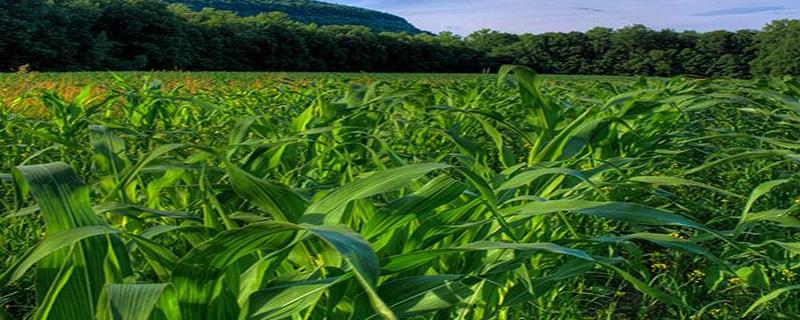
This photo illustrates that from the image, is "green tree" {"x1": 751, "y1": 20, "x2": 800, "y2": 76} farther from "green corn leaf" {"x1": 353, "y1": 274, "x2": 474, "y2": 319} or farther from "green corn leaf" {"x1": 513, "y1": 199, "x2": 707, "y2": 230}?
"green corn leaf" {"x1": 353, "y1": 274, "x2": 474, "y2": 319}

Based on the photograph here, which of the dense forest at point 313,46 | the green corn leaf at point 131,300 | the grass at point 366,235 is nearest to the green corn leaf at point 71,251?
the grass at point 366,235

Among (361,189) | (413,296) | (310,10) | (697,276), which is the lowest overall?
(310,10)

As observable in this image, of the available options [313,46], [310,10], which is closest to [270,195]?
[313,46]

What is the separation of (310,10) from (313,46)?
226 ft

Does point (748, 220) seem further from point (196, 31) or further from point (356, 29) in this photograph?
point (356, 29)

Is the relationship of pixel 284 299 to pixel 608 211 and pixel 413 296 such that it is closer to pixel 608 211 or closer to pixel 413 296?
pixel 413 296

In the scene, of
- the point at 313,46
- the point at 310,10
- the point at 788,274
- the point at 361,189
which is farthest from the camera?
the point at 310,10

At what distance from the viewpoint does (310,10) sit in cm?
11588

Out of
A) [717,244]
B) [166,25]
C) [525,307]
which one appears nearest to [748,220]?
[525,307]

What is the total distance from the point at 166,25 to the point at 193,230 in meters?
43.0

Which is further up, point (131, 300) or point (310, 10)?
point (131, 300)

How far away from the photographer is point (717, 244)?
2605 mm

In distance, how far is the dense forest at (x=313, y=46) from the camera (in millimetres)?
36188

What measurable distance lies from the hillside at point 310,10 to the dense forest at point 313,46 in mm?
48130
